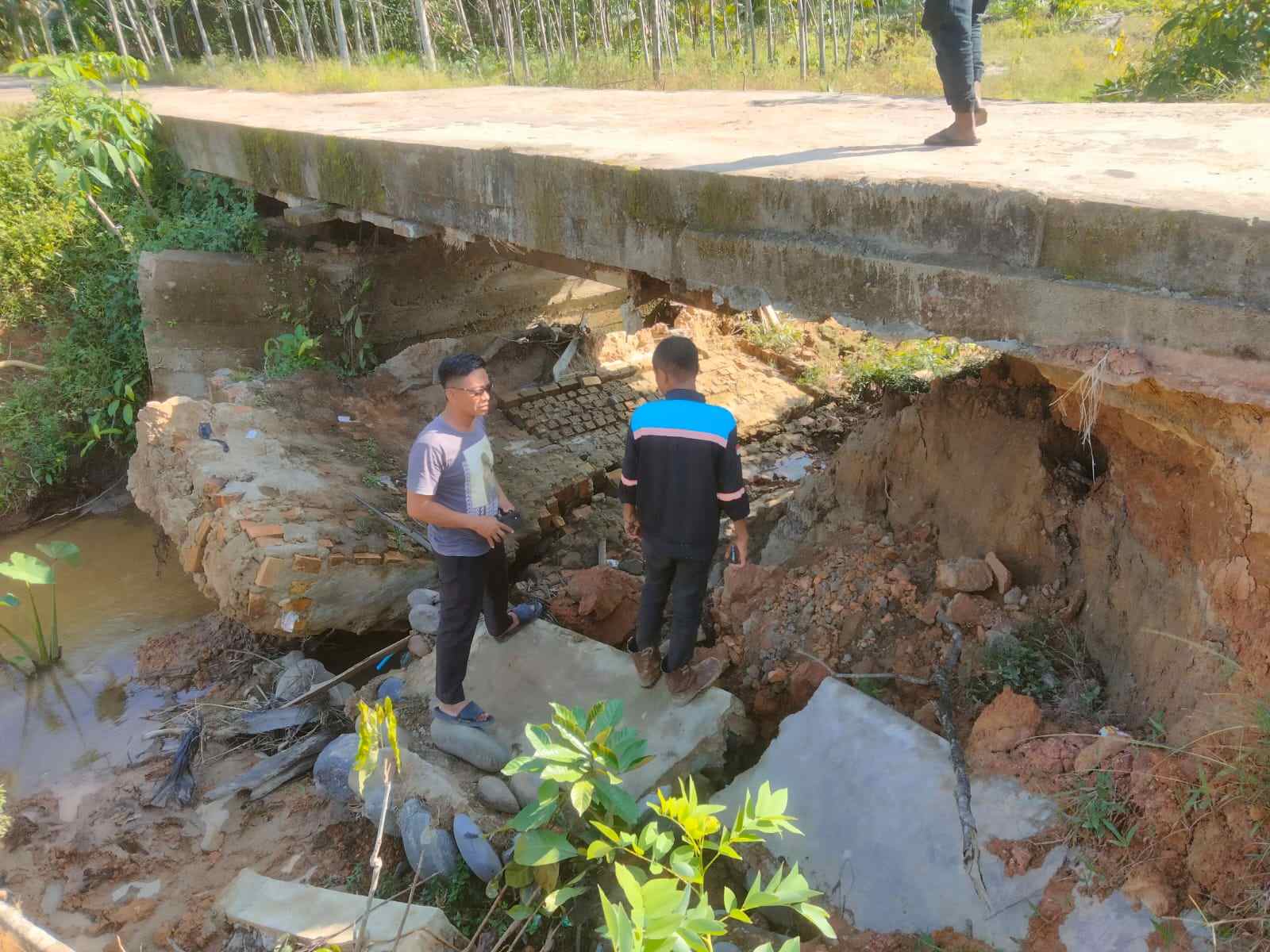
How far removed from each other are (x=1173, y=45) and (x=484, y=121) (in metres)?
5.95

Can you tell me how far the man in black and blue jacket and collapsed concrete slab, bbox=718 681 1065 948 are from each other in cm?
63

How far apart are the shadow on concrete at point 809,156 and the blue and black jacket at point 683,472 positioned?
1072mm

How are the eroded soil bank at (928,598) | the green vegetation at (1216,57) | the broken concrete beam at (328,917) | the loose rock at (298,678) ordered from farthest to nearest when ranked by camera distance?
the green vegetation at (1216,57) < the loose rock at (298,678) < the broken concrete beam at (328,917) < the eroded soil bank at (928,598)

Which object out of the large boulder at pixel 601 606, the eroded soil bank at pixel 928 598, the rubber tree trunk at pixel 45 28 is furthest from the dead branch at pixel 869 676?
the rubber tree trunk at pixel 45 28

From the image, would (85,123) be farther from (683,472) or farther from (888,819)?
(888,819)

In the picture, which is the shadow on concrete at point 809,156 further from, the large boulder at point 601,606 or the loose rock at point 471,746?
the loose rock at point 471,746

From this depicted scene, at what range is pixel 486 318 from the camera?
357 inches

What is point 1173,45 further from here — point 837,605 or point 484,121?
point 837,605

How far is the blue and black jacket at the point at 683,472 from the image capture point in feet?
11.1

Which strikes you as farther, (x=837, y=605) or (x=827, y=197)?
(x=837, y=605)

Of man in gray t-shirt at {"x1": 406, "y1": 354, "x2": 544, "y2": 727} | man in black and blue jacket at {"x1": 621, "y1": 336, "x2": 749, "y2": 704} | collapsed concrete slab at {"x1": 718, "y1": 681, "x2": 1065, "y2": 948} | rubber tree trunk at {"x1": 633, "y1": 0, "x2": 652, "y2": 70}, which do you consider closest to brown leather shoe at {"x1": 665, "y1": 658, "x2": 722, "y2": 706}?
man in black and blue jacket at {"x1": 621, "y1": 336, "x2": 749, "y2": 704}

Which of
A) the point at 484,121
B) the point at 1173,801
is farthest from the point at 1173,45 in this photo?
the point at 1173,801

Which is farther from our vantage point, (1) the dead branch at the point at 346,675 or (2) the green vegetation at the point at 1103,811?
(1) the dead branch at the point at 346,675

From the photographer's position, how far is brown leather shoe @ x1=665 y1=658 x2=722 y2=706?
3.82 m
